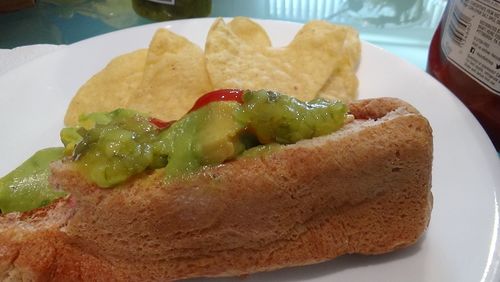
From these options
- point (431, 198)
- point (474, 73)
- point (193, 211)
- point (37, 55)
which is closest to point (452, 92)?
point (474, 73)

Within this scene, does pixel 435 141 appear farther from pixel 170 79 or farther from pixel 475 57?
pixel 170 79

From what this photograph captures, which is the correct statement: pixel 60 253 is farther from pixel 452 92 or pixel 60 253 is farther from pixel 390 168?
pixel 452 92

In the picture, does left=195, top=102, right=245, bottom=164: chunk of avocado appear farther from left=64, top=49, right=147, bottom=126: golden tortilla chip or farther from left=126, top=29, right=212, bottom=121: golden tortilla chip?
left=64, top=49, right=147, bottom=126: golden tortilla chip

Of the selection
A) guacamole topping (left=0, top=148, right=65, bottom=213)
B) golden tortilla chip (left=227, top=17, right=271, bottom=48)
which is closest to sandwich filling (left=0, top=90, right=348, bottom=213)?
guacamole topping (left=0, top=148, right=65, bottom=213)

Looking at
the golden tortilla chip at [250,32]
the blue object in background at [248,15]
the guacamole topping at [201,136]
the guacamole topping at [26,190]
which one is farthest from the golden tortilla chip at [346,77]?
the guacamole topping at [26,190]

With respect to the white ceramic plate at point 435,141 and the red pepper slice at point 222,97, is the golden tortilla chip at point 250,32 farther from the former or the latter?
the red pepper slice at point 222,97

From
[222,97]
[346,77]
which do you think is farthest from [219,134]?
[346,77]
